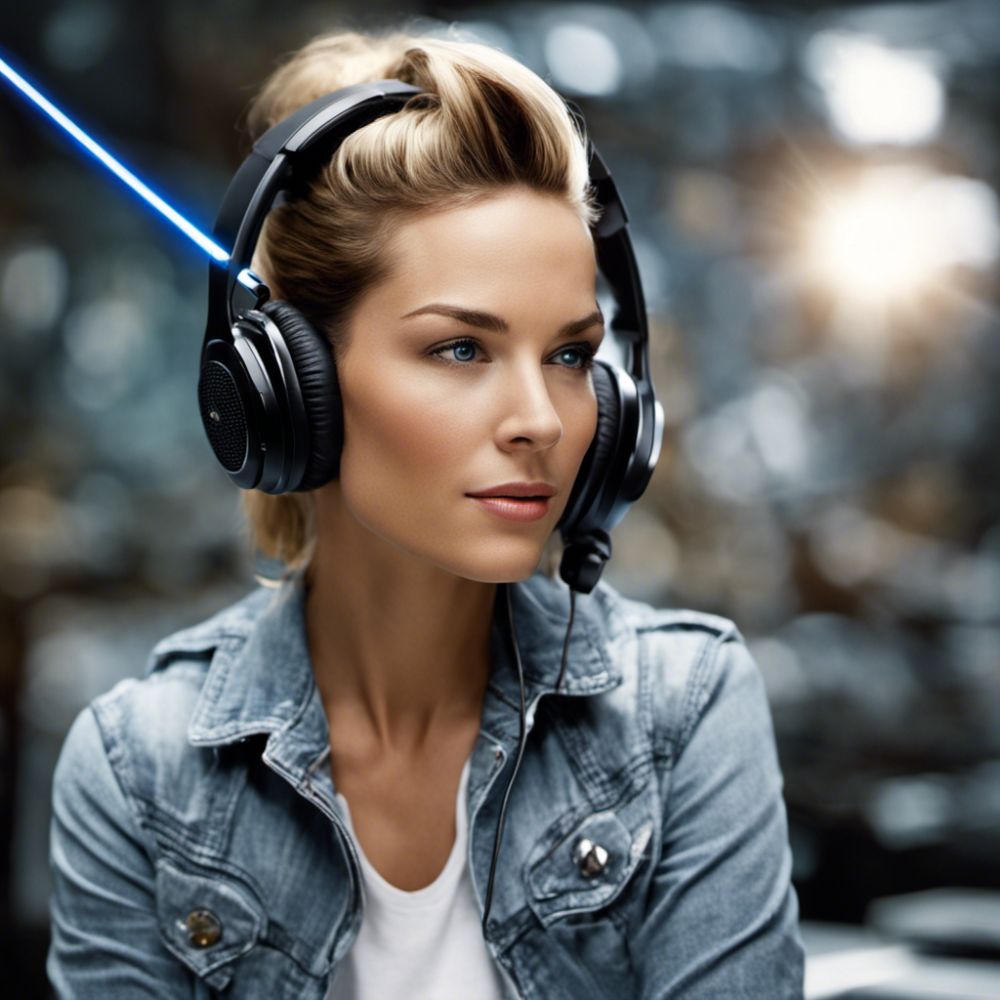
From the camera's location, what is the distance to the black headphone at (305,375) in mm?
1018

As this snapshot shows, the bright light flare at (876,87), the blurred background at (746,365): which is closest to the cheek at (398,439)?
the blurred background at (746,365)

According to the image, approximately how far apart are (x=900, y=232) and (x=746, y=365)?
47cm

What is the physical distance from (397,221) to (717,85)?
2.03 metres

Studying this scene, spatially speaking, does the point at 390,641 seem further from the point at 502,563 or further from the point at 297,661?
the point at 502,563

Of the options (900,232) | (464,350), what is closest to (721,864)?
(464,350)

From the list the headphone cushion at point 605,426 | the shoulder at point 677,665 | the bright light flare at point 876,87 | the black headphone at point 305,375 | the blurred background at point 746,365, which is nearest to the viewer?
the black headphone at point 305,375

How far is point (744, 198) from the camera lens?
2.91 meters

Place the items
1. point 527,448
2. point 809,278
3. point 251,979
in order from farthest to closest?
point 809,278
point 251,979
point 527,448

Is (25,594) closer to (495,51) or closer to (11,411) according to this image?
(11,411)

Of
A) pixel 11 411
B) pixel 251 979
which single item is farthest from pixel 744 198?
pixel 251 979

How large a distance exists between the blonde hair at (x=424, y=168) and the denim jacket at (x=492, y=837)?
371mm

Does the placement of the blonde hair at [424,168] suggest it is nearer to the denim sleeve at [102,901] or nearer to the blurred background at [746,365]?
the denim sleeve at [102,901]

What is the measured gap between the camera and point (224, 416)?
1.04 m

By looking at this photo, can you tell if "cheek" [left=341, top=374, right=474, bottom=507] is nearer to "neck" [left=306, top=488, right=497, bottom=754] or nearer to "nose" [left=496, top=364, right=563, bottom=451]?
"nose" [left=496, top=364, right=563, bottom=451]
